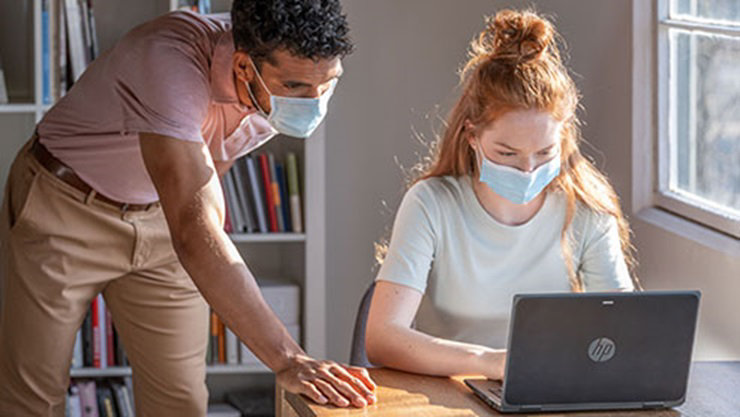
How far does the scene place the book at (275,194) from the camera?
3.44m

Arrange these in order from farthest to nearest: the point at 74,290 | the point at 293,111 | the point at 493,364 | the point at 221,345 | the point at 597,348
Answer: the point at 221,345
the point at 74,290
the point at 293,111
the point at 493,364
the point at 597,348

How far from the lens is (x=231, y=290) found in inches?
77.5

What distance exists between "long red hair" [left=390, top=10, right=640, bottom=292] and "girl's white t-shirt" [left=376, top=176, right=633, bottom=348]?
30mm

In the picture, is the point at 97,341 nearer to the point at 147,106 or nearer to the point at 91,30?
the point at 91,30

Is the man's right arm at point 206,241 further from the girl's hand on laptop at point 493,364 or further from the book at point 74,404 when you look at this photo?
the book at point 74,404

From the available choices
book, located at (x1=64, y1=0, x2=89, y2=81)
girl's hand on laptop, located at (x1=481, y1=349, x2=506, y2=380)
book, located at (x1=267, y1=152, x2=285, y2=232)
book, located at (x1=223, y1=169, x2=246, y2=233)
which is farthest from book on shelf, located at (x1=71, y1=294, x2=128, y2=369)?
girl's hand on laptop, located at (x1=481, y1=349, x2=506, y2=380)

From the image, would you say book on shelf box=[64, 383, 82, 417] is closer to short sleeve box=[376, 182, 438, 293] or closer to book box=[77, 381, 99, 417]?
book box=[77, 381, 99, 417]

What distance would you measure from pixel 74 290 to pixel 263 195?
1.11 metres

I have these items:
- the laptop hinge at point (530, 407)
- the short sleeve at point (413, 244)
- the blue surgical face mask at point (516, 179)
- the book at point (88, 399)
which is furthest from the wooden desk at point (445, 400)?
the book at point (88, 399)

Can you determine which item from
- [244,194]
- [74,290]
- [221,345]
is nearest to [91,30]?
[244,194]

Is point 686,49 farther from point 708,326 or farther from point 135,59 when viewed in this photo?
point 135,59

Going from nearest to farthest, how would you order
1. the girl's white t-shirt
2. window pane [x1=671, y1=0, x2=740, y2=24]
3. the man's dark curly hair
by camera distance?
the man's dark curly hair, the girl's white t-shirt, window pane [x1=671, y1=0, x2=740, y2=24]

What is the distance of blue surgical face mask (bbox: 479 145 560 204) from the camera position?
7.29ft

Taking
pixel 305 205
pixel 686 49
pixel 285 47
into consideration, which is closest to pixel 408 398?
pixel 285 47
